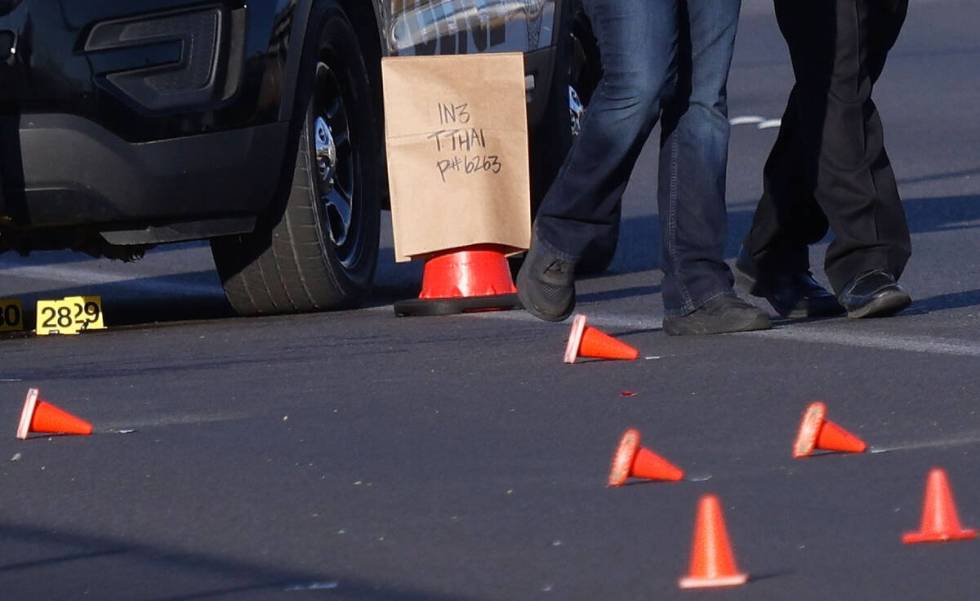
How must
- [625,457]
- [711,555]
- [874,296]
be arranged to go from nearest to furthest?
[711,555], [625,457], [874,296]

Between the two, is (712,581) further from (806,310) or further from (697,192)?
(806,310)

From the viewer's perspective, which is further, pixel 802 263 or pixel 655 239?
pixel 655 239

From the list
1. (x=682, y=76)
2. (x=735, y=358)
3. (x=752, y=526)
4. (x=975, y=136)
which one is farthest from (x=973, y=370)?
(x=975, y=136)

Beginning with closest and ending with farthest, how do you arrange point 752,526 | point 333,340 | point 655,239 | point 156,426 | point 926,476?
point 752,526
point 926,476
point 156,426
point 333,340
point 655,239

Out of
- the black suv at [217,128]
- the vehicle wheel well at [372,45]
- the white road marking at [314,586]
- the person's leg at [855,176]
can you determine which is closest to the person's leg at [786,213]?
the person's leg at [855,176]

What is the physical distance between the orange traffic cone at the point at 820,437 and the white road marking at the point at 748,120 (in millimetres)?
11249

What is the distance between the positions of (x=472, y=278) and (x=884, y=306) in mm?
1569

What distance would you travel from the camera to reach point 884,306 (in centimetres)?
715

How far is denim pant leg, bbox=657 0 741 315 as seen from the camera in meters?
6.80

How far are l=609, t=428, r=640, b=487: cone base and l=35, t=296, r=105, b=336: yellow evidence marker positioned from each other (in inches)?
143

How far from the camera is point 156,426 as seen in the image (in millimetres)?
5809

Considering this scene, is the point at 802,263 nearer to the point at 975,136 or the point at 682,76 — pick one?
the point at 682,76

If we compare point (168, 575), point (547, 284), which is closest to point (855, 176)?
point (547, 284)

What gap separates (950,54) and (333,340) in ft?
43.1
